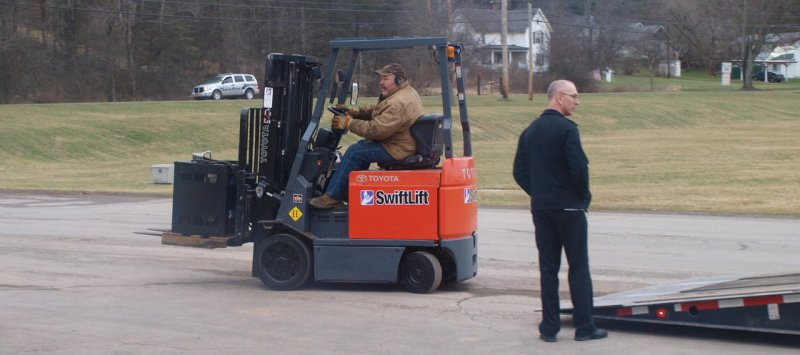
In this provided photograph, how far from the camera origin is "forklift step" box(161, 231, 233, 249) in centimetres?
1066

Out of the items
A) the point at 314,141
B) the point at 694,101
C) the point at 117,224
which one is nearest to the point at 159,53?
the point at 694,101

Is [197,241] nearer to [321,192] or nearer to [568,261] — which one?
[321,192]

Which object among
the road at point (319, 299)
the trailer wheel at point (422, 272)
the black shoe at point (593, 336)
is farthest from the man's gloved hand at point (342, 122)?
the black shoe at point (593, 336)

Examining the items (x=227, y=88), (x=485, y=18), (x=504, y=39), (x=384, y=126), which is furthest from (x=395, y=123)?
(x=485, y=18)

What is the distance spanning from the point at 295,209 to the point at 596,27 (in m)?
88.5

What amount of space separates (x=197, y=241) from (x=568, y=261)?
14.5 ft

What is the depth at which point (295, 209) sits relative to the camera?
34.0ft

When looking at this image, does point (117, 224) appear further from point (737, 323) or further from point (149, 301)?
point (737, 323)

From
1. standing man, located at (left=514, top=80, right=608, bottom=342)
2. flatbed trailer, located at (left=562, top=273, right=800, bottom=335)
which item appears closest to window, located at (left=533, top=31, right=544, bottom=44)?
flatbed trailer, located at (left=562, top=273, right=800, bottom=335)

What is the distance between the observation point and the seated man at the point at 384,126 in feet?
32.0

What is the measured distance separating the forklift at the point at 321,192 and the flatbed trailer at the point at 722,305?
5.98 feet

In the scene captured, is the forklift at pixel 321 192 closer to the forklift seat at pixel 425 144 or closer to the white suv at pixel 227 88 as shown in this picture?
the forklift seat at pixel 425 144

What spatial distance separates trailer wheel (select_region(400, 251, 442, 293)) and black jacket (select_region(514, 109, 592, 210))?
7.59 feet

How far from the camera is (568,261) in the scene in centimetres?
794
